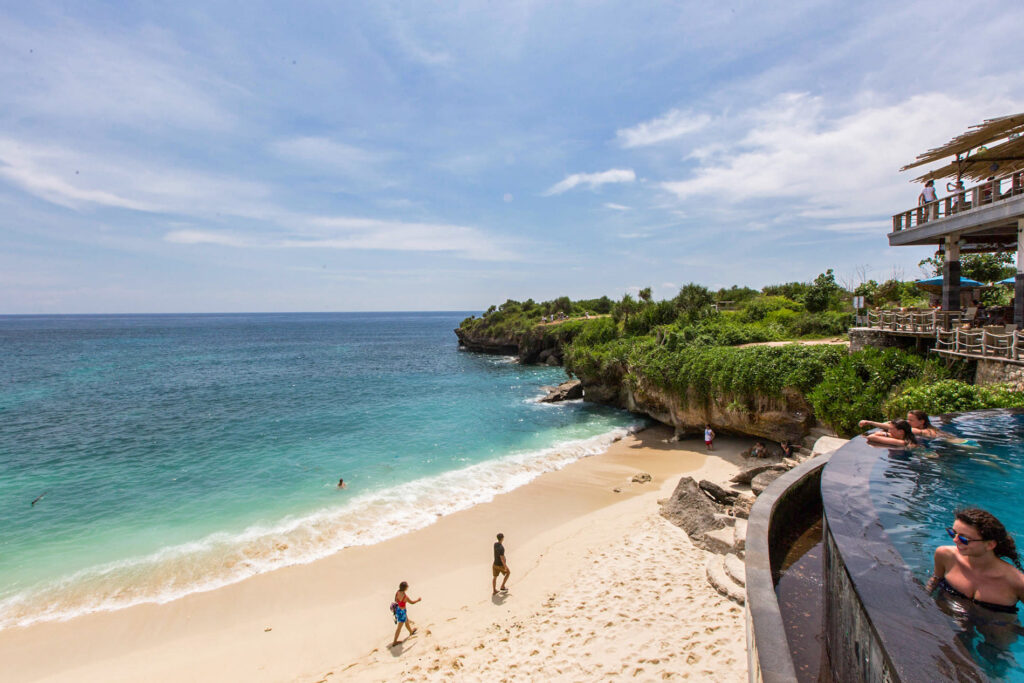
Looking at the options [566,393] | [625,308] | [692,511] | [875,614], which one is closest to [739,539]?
[692,511]

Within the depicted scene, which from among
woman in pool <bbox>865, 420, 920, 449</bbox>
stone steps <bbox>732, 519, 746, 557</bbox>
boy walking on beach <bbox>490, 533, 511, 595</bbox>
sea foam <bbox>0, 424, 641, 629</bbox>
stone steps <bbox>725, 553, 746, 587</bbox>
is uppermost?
woman in pool <bbox>865, 420, 920, 449</bbox>

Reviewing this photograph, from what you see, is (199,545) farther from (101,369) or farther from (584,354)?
(101,369)

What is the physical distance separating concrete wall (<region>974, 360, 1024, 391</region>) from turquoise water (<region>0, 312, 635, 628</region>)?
45.4 feet

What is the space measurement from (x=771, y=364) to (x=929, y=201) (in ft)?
25.1

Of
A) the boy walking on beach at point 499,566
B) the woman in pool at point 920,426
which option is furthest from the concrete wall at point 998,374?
the boy walking on beach at point 499,566

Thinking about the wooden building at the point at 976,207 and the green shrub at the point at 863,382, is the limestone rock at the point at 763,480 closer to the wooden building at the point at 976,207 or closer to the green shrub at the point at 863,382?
the green shrub at the point at 863,382

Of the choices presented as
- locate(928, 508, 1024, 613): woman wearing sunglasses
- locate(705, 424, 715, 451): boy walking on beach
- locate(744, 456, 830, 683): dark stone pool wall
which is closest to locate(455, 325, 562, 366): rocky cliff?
locate(705, 424, 715, 451): boy walking on beach

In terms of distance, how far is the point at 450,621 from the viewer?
1047 cm

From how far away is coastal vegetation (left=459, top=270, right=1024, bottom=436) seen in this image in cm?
1346

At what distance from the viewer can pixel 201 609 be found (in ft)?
37.7

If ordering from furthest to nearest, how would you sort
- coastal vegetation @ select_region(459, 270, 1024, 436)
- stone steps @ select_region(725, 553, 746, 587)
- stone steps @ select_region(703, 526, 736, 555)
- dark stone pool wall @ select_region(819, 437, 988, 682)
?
coastal vegetation @ select_region(459, 270, 1024, 436), stone steps @ select_region(703, 526, 736, 555), stone steps @ select_region(725, 553, 746, 587), dark stone pool wall @ select_region(819, 437, 988, 682)

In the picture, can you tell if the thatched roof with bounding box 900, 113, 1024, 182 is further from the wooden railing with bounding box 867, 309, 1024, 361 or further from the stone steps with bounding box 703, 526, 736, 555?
the stone steps with bounding box 703, 526, 736, 555

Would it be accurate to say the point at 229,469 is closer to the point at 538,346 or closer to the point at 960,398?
the point at 960,398

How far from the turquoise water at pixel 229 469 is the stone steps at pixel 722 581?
909 centimetres
